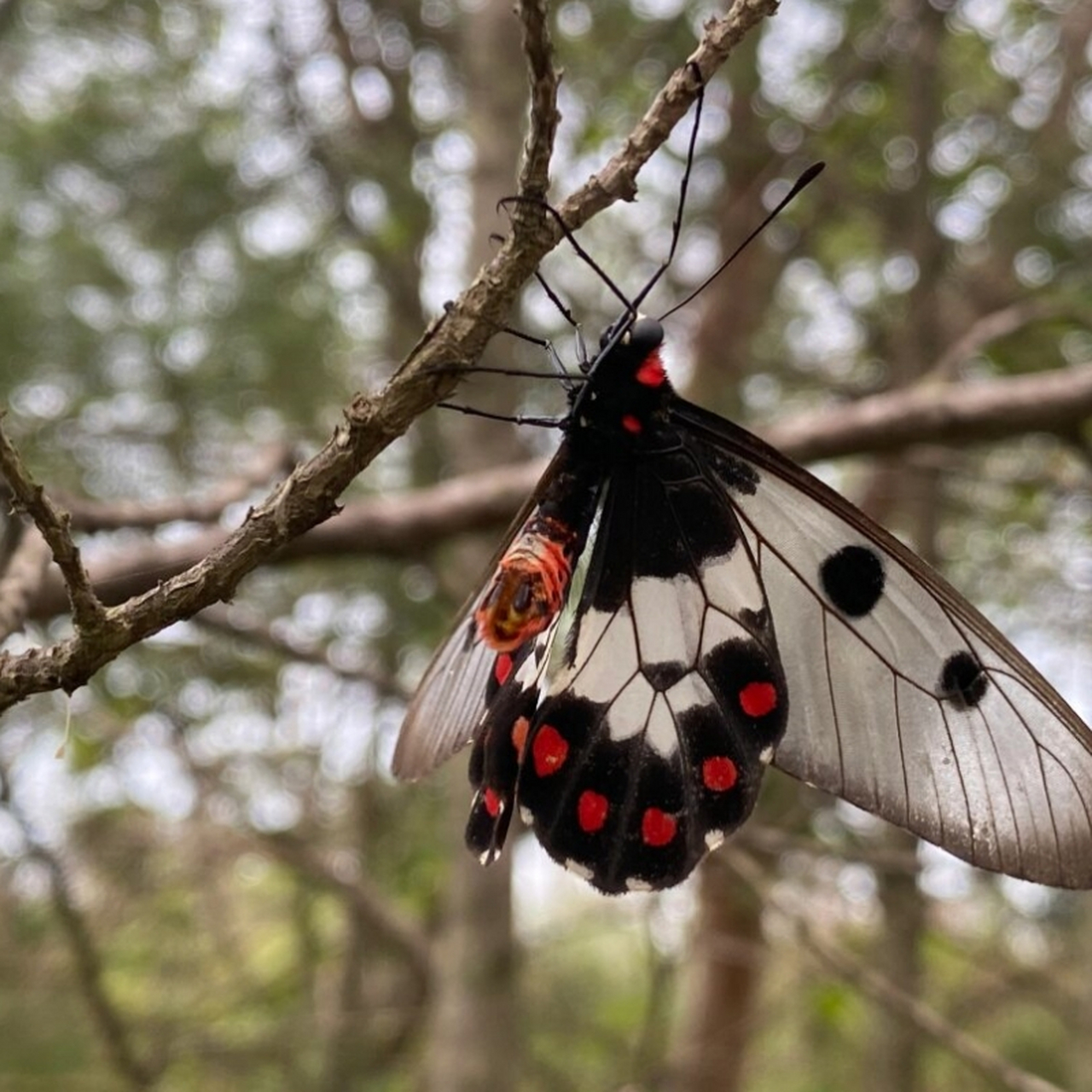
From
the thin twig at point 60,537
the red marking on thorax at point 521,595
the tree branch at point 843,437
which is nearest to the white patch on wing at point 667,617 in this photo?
the red marking on thorax at point 521,595

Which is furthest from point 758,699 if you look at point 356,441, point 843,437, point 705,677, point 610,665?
point 843,437

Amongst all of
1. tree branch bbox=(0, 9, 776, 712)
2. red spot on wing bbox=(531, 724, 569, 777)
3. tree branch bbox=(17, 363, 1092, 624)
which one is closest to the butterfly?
red spot on wing bbox=(531, 724, 569, 777)

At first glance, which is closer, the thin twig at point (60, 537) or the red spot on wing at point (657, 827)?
the thin twig at point (60, 537)

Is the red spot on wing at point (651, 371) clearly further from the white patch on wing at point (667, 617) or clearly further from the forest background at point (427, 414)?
the forest background at point (427, 414)

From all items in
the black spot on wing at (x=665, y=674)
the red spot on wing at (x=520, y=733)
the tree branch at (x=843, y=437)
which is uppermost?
the tree branch at (x=843, y=437)

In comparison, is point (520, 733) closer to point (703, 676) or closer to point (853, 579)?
point (703, 676)

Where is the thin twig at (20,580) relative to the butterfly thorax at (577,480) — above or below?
below

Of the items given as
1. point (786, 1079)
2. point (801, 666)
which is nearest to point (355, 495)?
point (801, 666)
